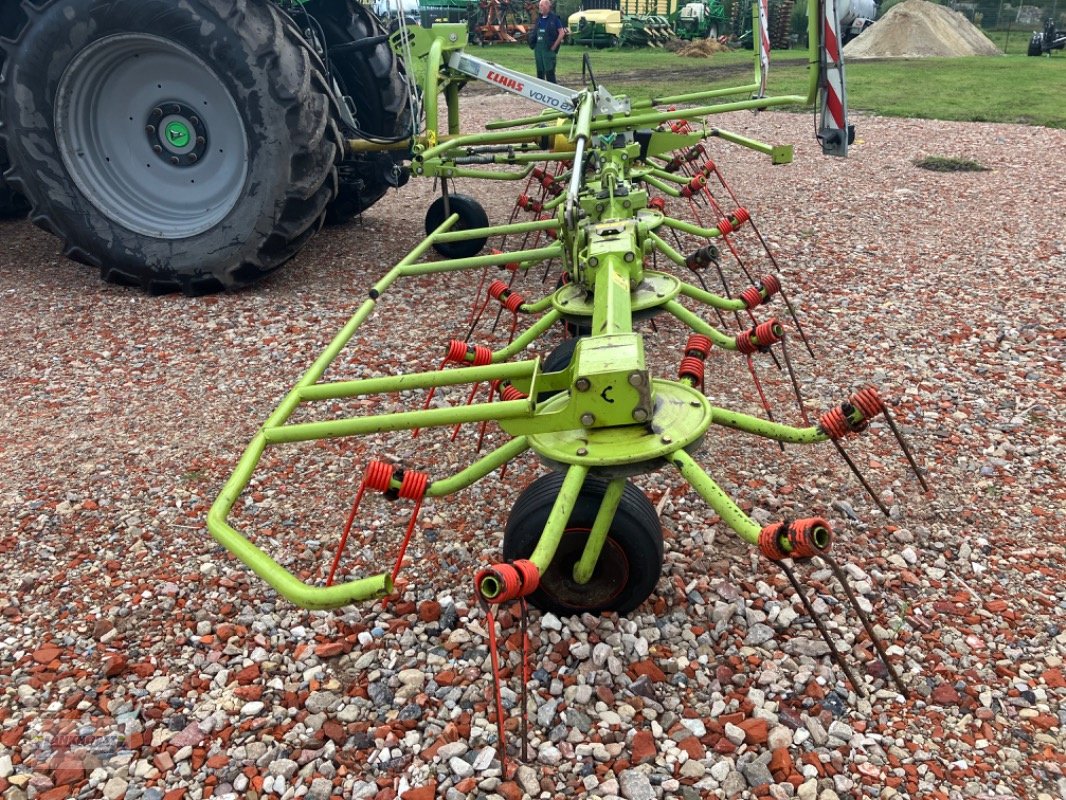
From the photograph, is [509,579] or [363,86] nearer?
[509,579]

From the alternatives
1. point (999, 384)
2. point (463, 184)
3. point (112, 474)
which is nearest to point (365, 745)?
point (112, 474)

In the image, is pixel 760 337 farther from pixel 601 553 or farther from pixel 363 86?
pixel 363 86

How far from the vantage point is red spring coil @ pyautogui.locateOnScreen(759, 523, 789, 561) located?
167 cm

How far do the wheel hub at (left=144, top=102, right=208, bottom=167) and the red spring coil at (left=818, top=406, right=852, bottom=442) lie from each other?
3.67 metres

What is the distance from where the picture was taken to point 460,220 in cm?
527

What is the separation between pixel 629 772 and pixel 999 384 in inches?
97.2

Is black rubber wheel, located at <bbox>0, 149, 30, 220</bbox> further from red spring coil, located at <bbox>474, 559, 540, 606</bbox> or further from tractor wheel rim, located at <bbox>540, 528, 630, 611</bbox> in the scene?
red spring coil, located at <bbox>474, 559, 540, 606</bbox>

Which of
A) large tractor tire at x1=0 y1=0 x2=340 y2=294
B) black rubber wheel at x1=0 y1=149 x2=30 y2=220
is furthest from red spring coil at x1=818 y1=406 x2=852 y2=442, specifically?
black rubber wheel at x1=0 y1=149 x2=30 y2=220

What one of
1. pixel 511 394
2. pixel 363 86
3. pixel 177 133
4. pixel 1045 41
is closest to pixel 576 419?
pixel 511 394

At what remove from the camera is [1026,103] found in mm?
10609

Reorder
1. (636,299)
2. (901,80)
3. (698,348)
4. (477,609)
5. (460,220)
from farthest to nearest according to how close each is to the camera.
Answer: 1. (901,80)
2. (460,220)
3. (636,299)
4. (698,348)
5. (477,609)

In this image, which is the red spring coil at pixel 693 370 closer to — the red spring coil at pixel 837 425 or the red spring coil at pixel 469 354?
the red spring coil at pixel 837 425

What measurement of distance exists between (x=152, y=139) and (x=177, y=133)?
0.14m

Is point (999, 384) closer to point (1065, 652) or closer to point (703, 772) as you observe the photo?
point (1065, 652)
